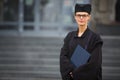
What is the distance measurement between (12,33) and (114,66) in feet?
17.2

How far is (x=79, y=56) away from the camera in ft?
14.7

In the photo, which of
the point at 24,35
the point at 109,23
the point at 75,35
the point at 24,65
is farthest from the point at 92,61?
the point at 109,23

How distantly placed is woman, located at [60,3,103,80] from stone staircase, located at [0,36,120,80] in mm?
5584

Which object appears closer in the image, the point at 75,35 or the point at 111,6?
the point at 75,35

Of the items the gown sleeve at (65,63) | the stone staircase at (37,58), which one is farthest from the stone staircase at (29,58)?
the gown sleeve at (65,63)

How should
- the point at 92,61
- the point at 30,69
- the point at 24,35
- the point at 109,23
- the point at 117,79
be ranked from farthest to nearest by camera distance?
1. the point at 109,23
2. the point at 24,35
3. the point at 30,69
4. the point at 117,79
5. the point at 92,61

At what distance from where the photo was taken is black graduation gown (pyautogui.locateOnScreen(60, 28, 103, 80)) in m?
4.37

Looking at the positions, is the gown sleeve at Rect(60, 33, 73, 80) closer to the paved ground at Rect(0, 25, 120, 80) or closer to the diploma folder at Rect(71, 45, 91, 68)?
the diploma folder at Rect(71, 45, 91, 68)

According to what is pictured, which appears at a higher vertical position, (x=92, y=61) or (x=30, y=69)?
(x=92, y=61)

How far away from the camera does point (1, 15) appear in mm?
15852

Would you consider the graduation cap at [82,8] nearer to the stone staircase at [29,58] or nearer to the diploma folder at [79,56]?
the diploma folder at [79,56]

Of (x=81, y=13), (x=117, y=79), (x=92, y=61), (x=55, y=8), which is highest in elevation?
(x=81, y=13)

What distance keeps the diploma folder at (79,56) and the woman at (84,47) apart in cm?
4

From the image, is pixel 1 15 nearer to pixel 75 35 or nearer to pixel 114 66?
pixel 114 66
